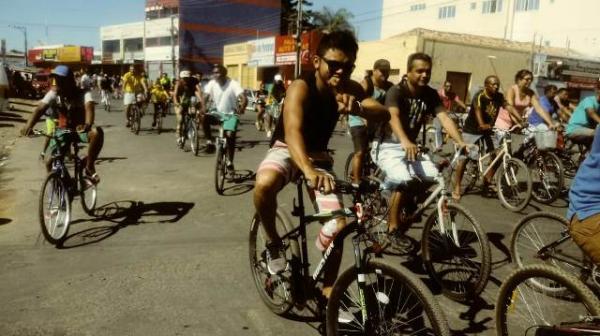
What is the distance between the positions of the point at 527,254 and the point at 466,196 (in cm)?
369

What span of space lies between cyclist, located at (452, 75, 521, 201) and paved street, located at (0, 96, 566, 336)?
0.68 metres

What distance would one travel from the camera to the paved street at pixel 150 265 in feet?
11.6

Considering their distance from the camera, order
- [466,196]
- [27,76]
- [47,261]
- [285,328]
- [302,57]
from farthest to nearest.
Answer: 1. [302,57]
2. [27,76]
3. [466,196]
4. [47,261]
5. [285,328]

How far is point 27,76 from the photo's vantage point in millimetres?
33156

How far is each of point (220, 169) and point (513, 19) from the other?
54958 mm

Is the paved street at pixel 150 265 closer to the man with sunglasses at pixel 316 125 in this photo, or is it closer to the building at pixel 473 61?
the man with sunglasses at pixel 316 125

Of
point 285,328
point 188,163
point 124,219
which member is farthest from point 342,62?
point 188,163

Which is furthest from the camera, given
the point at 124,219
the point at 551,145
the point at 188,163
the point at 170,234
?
the point at 188,163

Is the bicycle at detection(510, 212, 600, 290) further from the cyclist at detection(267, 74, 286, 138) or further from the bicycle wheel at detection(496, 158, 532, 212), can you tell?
the cyclist at detection(267, 74, 286, 138)

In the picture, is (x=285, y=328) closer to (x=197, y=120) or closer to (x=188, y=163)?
(x=188, y=163)

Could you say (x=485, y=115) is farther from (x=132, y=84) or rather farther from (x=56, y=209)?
(x=132, y=84)

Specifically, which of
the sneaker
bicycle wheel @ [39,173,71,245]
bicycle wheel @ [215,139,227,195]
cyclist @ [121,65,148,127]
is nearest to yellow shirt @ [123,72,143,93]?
cyclist @ [121,65,148,127]

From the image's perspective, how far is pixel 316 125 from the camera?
3328 millimetres

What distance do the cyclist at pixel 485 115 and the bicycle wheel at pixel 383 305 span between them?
4.71 meters
